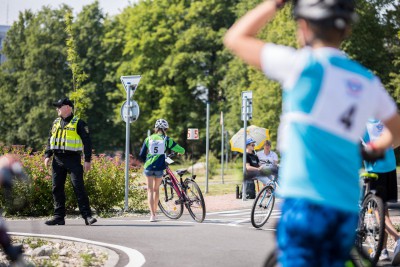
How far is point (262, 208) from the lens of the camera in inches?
468

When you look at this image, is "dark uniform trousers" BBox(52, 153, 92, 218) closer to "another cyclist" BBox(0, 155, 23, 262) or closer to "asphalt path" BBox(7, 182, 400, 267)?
"asphalt path" BBox(7, 182, 400, 267)

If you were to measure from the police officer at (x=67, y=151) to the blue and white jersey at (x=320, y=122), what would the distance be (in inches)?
355

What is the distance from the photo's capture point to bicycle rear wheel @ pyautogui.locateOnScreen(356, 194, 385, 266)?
274 inches

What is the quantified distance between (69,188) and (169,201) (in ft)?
7.16

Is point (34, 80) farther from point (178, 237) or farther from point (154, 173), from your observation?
point (178, 237)

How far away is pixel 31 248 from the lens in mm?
8820

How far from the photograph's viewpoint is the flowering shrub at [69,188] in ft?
47.1

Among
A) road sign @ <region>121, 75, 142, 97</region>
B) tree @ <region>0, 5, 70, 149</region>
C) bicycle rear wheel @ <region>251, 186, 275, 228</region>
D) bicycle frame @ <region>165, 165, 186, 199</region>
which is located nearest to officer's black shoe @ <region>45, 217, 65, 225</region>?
bicycle frame @ <region>165, 165, 186, 199</region>

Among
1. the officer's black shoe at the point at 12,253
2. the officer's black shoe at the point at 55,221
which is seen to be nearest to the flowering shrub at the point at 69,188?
the officer's black shoe at the point at 55,221

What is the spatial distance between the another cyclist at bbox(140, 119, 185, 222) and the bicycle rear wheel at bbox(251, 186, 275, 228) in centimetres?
186

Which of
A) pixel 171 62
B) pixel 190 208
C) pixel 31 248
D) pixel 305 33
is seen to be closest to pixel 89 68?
pixel 171 62

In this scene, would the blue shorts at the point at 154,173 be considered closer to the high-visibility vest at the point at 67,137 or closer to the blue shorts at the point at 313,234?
the high-visibility vest at the point at 67,137

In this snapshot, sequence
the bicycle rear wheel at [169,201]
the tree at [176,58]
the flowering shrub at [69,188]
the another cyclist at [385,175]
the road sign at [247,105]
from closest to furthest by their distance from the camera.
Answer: the another cyclist at [385,175] → the bicycle rear wheel at [169,201] → the flowering shrub at [69,188] → the road sign at [247,105] → the tree at [176,58]

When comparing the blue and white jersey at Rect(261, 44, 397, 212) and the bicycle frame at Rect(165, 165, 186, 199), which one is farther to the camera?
the bicycle frame at Rect(165, 165, 186, 199)
